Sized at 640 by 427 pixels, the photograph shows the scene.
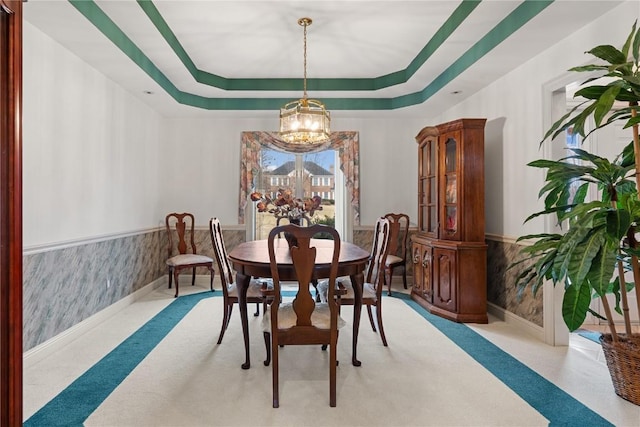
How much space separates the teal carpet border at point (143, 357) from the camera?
190 centimetres

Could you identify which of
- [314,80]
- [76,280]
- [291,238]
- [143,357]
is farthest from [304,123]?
[76,280]

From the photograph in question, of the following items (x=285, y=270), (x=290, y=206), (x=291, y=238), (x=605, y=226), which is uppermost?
(x=290, y=206)

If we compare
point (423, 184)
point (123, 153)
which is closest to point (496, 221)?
point (423, 184)

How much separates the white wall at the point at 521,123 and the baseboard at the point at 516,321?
76 cm

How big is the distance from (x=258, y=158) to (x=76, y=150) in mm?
2497

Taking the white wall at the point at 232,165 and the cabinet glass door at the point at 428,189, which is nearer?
the cabinet glass door at the point at 428,189

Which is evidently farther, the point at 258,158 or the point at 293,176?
the point at 293,176

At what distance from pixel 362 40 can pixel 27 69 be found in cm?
278

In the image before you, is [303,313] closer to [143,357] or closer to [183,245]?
[143,357]

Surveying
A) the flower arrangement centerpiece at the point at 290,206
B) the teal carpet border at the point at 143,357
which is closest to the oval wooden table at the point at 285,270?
the flower arrangement centerpiece at the point at 290,206

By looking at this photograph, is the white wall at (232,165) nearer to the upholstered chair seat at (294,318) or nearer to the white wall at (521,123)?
the white wall at (521,123)

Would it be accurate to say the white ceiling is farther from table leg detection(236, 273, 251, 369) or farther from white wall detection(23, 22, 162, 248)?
table leg detection(236, 273, 251, 369)

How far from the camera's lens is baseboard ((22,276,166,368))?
260cm

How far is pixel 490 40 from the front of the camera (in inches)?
119
